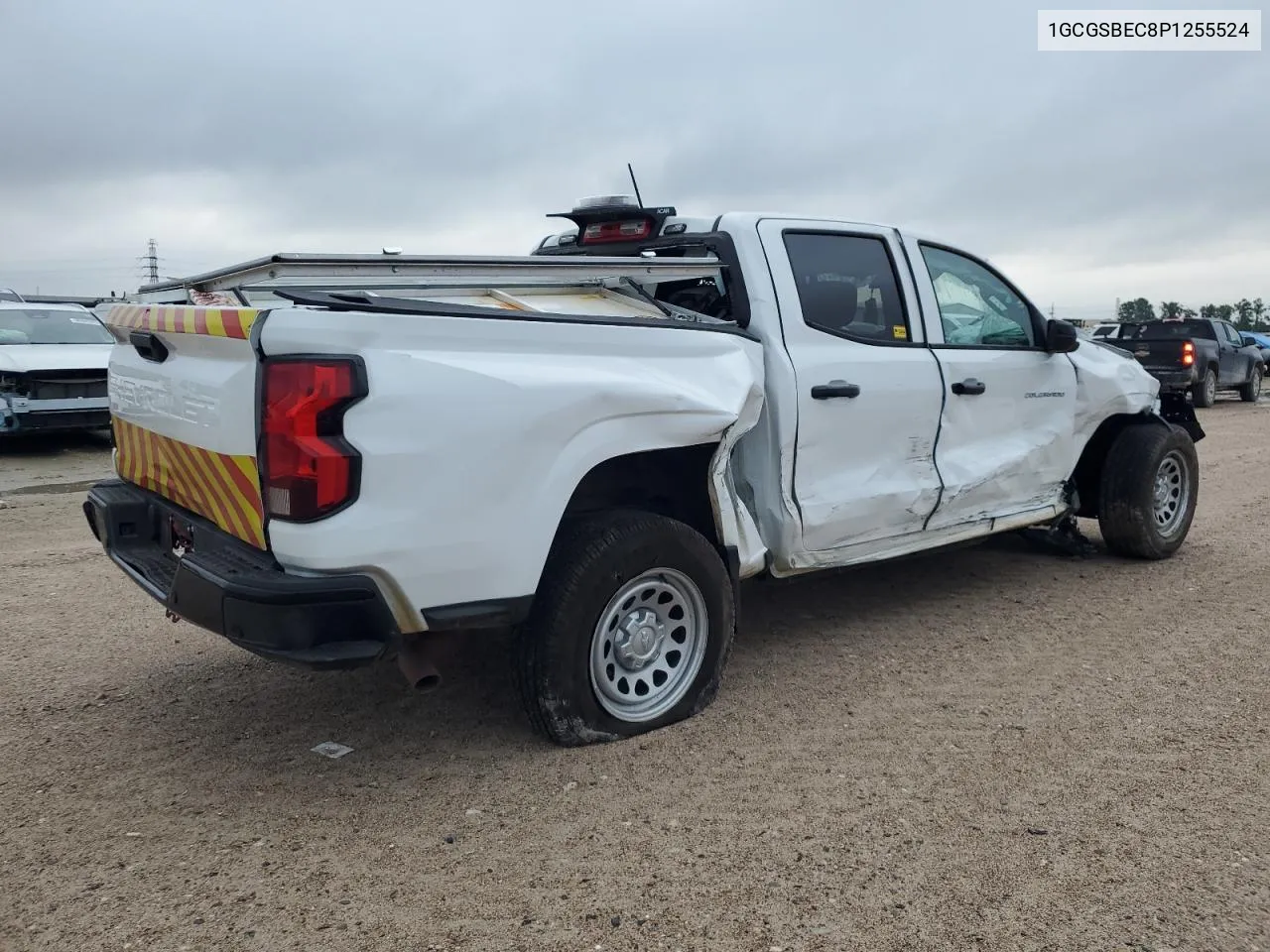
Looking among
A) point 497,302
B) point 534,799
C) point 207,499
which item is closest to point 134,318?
point 207,499

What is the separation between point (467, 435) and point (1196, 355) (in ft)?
61.2

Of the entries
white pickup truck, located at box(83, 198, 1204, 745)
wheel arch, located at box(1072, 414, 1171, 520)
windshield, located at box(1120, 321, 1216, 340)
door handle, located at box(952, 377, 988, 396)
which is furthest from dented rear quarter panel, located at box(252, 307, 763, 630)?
windshield, located at box(1120, 321, 1216, 340)

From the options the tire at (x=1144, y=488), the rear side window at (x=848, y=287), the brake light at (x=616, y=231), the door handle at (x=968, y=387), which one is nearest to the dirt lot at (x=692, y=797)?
the tire at (x=1144, y=488)

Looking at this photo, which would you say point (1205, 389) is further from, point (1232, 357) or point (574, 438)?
point (574, 438)

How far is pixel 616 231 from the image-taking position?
507 cm

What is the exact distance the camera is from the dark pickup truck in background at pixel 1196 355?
18.6m

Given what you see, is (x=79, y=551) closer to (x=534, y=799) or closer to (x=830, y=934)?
(x=534, y=799)

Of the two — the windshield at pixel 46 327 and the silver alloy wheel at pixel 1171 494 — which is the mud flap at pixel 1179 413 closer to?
the silver alloy wheel at pixel 1171 494

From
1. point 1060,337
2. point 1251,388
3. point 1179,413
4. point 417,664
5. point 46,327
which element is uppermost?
point 46,327

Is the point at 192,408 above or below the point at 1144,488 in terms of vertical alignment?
above

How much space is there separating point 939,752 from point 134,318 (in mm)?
3252

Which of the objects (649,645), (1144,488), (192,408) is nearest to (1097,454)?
(1144,488)

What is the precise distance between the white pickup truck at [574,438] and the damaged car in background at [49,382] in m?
7.68

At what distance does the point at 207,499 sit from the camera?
3.60 meters
